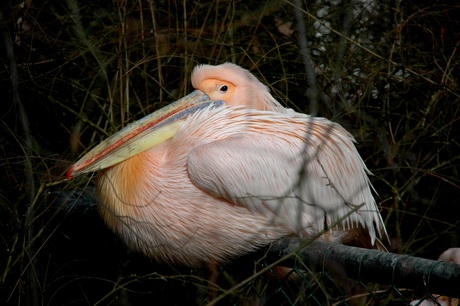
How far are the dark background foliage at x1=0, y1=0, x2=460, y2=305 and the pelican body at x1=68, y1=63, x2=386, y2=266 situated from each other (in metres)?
0.32

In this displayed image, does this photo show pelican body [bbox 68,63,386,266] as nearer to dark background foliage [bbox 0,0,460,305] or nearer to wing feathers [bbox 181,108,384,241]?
wing feathers [bbox 181,108,384,241]

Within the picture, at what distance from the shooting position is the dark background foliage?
9.71 ft

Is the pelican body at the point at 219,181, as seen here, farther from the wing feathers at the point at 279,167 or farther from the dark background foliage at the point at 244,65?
the dark background foliage at the point at 244,65

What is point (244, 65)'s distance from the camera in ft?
11.3

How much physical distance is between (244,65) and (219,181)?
121cm

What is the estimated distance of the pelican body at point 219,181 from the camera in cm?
234

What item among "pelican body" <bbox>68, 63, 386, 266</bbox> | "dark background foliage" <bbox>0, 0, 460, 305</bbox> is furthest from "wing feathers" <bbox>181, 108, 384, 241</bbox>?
"dark background foliage" <bbox>0, 0, 460, 305</bbox>

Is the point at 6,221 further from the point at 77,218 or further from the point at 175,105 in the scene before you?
the point at 175,105

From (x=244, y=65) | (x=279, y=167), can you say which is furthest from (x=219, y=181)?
(x=244, y=65)

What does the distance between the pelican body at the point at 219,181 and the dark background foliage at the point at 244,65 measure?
32cm

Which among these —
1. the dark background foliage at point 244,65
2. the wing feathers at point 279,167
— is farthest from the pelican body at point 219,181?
the dark background foliage at point 244,65

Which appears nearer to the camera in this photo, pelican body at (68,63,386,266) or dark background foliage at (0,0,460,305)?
pelican body at (68,63,386,266)

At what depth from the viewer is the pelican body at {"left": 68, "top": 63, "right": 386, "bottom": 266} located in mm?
2342

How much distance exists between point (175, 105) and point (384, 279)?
1.65m
